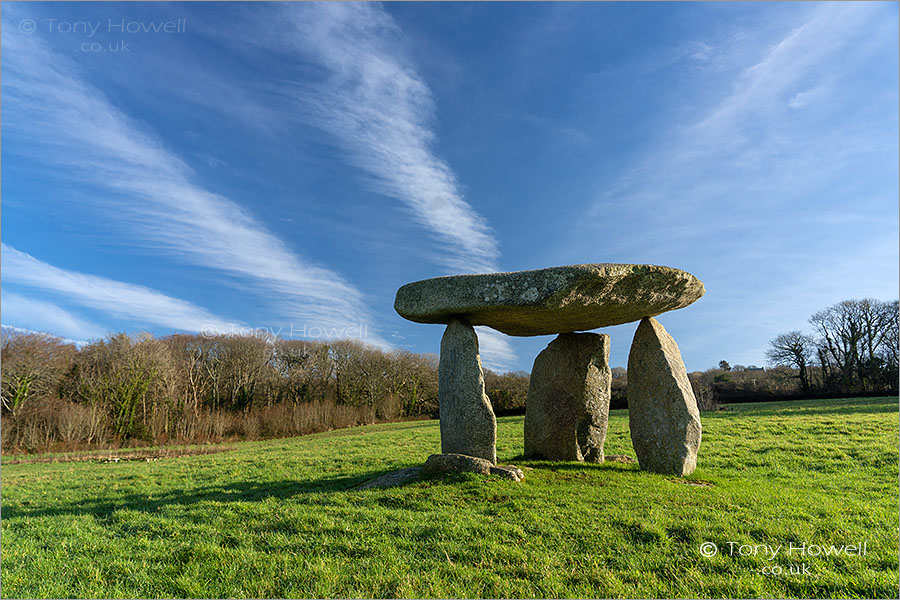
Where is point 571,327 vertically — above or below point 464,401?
above

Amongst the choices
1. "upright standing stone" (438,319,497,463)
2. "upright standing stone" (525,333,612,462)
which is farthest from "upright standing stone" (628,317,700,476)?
"upright standing stone" (438,319,497,463)

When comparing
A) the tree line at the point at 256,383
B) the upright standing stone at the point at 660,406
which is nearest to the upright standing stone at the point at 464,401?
the upright standing stone at the point at 660,406

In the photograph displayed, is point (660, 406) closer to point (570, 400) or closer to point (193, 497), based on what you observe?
point (570, 400)

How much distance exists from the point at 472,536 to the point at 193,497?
20.2 feet

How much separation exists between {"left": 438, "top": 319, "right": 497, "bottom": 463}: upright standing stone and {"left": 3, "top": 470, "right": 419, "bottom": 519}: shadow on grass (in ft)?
3.86

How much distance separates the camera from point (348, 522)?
6.36 metres

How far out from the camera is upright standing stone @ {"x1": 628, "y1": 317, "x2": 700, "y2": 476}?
9047 millimetres

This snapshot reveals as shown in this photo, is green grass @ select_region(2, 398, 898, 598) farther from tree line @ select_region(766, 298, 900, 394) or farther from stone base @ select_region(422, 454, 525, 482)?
tree line @ select_region(766, 298, 900, 394)

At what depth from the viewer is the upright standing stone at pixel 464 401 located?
8812mm

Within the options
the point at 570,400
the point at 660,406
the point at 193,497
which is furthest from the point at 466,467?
the point at 193,497

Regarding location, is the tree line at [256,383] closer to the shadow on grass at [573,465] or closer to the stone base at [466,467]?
the shadow on grass at [573,465]

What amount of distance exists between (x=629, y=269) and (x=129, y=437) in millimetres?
35646

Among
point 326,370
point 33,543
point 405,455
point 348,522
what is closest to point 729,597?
point 348,522

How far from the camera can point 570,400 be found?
1091 centimetres
